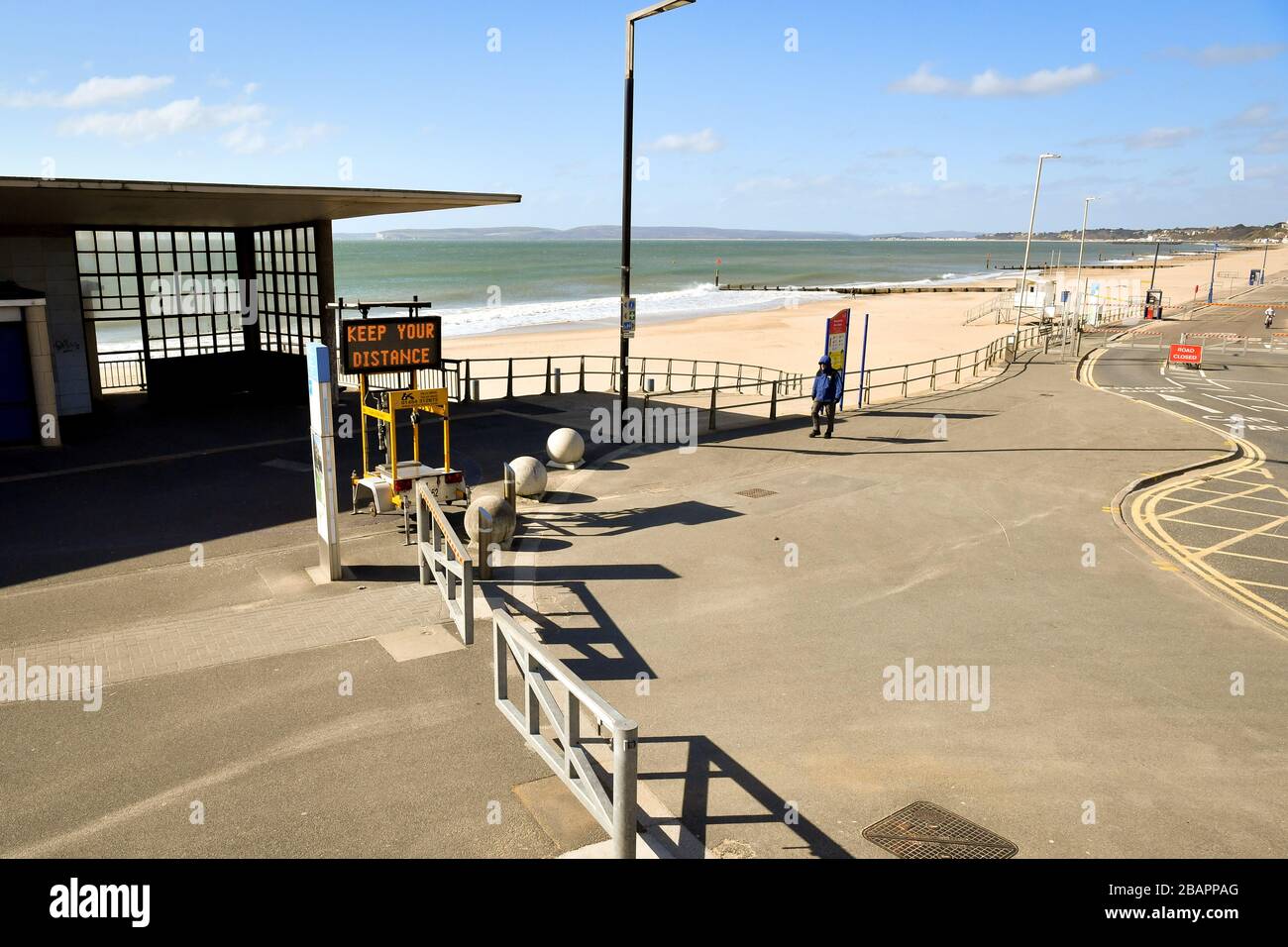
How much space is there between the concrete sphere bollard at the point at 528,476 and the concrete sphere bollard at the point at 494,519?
2133 mm

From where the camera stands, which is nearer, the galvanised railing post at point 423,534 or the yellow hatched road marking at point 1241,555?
the galvanised railing post at point 423,534

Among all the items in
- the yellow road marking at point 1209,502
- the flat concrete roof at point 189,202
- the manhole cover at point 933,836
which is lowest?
the yellow road marking at point 1209,502

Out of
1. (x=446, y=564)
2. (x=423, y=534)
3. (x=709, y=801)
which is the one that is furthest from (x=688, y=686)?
(x=423, y=534)

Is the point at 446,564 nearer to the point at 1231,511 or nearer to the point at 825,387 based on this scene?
the point at 825,387

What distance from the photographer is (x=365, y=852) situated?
5.70m

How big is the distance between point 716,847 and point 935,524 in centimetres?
908

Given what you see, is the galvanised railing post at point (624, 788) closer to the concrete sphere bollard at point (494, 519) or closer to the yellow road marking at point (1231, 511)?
the concrete sphere bollard at point (494, 519)

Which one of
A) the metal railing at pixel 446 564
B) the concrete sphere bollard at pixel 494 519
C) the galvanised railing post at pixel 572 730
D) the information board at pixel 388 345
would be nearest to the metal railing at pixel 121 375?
the information board at pixel 388 345

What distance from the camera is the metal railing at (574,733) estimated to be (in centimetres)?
536

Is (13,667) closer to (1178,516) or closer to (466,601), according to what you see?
(466,601)

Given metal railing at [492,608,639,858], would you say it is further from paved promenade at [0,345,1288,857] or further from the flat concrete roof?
the flat concrete roof

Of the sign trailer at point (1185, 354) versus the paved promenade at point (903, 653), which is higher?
the sign trailer at point (1185, 354)

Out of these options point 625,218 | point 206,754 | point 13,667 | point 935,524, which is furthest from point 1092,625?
point 625,218

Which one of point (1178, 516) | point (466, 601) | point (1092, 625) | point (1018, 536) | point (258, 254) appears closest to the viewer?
point (466, 601)
